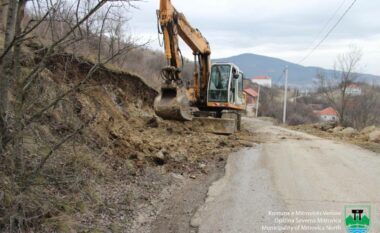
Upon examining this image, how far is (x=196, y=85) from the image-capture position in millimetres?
16594

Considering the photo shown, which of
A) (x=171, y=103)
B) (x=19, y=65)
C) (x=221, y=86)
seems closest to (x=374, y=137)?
(x=221, y=86)

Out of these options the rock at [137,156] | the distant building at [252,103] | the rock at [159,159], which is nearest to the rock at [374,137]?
the rock at [159,159]

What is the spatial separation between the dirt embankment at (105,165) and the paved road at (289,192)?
0.43 m

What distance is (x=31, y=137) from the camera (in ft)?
18.3

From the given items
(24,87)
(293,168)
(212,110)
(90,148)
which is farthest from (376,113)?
(24,87)

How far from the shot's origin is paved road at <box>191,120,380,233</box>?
5512 mm

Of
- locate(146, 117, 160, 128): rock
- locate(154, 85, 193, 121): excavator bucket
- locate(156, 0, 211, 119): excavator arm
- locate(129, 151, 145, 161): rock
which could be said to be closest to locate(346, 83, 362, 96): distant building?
locate(156, 0, 211, 119): excavator arm

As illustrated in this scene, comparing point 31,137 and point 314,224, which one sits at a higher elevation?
point 31,137

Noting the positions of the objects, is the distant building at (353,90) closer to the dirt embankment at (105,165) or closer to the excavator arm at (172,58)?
the excavator arm at (172,58)

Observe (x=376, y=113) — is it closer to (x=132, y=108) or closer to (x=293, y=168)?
(x=132, y=108)

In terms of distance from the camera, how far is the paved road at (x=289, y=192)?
551cm

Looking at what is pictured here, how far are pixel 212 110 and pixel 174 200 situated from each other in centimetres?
1015

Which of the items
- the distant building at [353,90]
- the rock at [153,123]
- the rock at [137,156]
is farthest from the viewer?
the distant building at [353,90]

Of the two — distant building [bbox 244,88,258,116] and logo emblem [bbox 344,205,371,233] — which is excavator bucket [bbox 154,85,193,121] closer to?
logo emblem [bbox 344,205,371,233]
